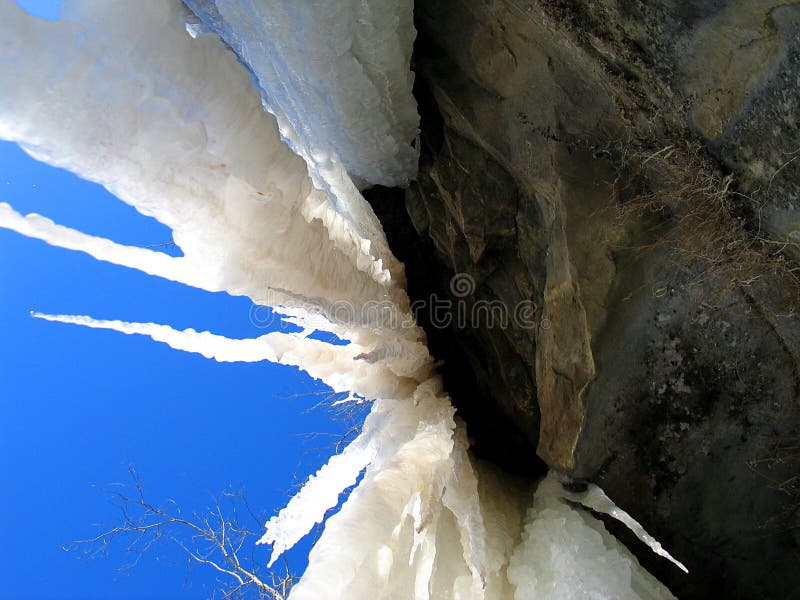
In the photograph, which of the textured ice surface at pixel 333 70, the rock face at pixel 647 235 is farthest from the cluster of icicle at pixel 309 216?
the rock face at pixel 647 235

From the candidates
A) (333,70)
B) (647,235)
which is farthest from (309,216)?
(647,235)

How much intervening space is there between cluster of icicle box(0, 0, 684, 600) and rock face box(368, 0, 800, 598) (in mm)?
261

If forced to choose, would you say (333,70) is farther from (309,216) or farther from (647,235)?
(647,235)

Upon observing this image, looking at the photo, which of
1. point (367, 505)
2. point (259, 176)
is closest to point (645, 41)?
point (259, 176)

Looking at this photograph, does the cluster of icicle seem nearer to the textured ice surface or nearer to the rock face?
the textured ice surface

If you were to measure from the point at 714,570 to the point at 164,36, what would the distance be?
2710mm

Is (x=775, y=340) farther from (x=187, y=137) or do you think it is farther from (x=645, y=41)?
(x=187, y=137)

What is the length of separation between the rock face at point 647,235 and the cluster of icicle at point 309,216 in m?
0.26

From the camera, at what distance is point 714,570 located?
2.29 metres

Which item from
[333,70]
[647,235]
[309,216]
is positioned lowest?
[309,216]

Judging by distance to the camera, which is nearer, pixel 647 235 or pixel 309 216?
pixel 647 235

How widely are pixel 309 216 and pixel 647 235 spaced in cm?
127

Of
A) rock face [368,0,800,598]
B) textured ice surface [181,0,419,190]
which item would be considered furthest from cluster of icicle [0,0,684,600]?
rock face [368,0,800,598]

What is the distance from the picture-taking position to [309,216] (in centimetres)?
239
